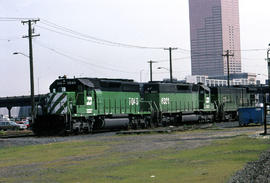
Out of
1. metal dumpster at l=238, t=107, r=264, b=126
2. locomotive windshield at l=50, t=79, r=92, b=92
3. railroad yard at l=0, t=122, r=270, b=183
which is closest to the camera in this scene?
railroad yard at l=0, t=122, r=270, b=183

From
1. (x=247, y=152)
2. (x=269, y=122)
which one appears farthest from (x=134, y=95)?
(x=247, y=152)

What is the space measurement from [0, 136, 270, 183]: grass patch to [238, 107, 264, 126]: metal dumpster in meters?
20.0

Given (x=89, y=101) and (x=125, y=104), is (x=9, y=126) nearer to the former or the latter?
(x=125, y=104)

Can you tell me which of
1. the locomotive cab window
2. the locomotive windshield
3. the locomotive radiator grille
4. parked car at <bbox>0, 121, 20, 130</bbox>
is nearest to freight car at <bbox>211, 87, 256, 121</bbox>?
the locomotive cab window

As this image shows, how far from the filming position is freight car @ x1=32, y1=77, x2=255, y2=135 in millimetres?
32250

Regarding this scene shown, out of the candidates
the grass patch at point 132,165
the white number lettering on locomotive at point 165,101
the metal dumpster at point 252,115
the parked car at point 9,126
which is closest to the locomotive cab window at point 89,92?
the white number lettering on locomotive at point 165,101

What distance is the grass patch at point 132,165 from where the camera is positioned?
10867mm

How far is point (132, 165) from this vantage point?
43.2ft

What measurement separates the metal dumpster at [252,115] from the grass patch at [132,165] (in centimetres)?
1998

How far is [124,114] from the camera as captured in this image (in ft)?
124

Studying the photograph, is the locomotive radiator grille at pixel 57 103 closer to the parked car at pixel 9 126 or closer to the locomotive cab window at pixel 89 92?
the locomotive cab window at pixel 89 92

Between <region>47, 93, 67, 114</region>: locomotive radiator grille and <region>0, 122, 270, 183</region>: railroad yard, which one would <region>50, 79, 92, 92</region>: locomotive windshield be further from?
<region>0, 122, 270, 183</region>: railroad yard

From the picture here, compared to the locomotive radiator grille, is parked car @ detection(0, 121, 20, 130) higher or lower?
lower

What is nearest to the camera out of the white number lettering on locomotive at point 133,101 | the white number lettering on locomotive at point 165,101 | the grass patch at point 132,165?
the grass patch at point 132,165
